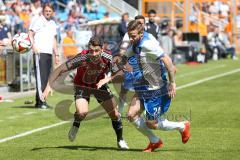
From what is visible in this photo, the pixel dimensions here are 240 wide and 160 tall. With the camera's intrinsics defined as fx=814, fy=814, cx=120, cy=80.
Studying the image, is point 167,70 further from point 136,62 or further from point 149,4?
point 149,4

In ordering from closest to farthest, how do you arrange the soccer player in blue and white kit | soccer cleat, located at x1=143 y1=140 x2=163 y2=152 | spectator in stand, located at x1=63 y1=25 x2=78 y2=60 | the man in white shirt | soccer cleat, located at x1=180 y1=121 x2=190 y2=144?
the soccer player in blue and white kit → soccer cleat, located at x1=143 y1=140 x2=163 y2=152 → soccer cleat, located at x1=180 y1=121 x2=190 y2=144 → the man in white shirt → spectator in stand, located at x1=63 y1=25 x2=78 y2=60

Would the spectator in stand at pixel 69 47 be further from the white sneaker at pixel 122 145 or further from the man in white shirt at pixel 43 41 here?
the white sneaker at pixel 122 145

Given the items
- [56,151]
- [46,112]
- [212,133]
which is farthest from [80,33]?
[56,151]

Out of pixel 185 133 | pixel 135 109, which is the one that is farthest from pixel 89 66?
pixel 185 133

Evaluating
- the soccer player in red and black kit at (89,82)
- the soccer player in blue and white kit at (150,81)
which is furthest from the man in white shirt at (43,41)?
the soccer player in blue and white kit at (150,81)

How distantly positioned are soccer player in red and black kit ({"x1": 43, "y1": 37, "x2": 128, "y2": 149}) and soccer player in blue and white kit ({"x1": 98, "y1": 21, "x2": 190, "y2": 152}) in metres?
0.28

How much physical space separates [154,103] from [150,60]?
0.59 m

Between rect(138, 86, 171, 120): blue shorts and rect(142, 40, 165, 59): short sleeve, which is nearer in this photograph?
rect(142, 40, 165, 59): short sleeve

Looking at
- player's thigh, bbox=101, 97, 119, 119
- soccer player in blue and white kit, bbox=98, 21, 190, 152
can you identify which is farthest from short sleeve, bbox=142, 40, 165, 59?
player's thigh, bbox=101, 97, 119, 119

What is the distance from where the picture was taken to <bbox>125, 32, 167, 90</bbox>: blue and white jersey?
10609 millimetres

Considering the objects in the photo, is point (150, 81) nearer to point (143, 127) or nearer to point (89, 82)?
point (143, 127)

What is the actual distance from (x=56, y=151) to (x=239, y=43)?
37.4 metres

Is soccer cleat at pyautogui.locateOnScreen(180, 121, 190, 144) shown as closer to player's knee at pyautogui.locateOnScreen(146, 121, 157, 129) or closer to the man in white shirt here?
player's knee at pyautogui.locateOnScreen(146, 121, 157, 129)

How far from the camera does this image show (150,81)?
36.9 feet
